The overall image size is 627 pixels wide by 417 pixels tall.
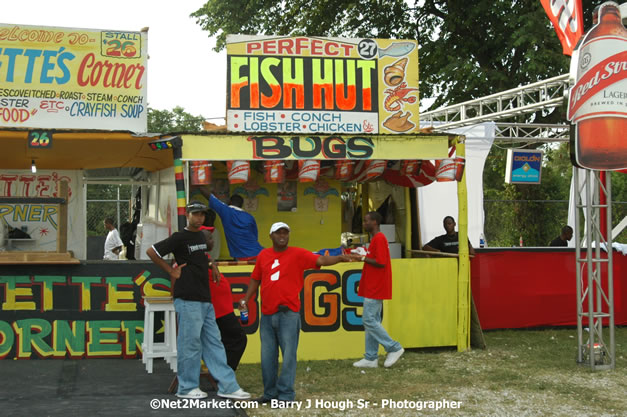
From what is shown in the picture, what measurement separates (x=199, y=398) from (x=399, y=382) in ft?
7.49

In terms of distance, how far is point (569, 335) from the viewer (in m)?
11.6

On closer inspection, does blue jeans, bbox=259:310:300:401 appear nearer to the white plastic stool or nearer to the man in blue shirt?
the white plastic stool

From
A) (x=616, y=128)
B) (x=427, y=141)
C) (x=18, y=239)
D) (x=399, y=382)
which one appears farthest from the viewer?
(x=18, y=239)

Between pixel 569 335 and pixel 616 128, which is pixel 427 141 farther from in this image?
pixel 569 335

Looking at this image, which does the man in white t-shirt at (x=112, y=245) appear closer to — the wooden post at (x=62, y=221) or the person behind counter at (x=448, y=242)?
the wooden post at (x=62, y=221)

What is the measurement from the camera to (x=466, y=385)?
790 cm

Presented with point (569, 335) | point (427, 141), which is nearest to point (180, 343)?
point (427, 141)

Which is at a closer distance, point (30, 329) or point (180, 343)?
point (180, 343)

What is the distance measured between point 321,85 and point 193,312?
422 centimetres

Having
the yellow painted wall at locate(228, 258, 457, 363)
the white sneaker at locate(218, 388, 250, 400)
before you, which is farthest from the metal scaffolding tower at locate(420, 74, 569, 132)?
the white sneaker at locate(218, 388, 250, 400)

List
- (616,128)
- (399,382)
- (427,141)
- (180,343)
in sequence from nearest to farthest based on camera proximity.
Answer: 1. (180,343)
2. (399,382)
3. (616,128)
4. (427,141)

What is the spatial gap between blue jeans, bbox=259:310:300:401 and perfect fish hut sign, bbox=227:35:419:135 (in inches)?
137

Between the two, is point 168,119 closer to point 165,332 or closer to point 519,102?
point 519,102

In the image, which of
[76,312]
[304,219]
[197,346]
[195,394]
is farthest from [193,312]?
[304,219]
